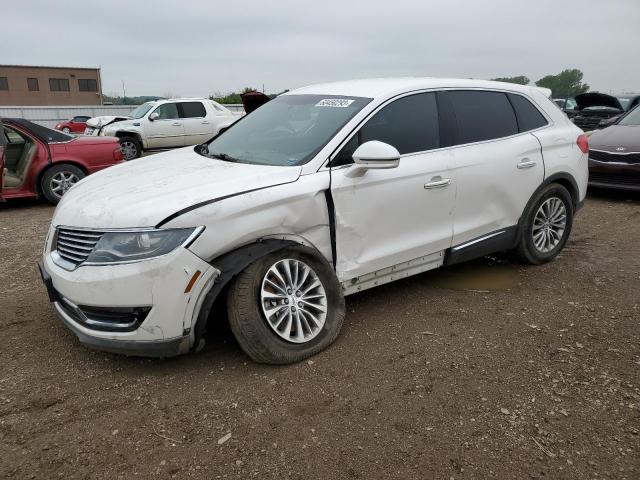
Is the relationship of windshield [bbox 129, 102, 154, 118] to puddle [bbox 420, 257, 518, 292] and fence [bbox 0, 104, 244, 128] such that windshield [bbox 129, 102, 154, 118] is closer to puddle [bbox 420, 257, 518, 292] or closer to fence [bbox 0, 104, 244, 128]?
fence [bbox 0, 104, 244, 128]

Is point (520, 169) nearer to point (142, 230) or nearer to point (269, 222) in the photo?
point (269, 222)

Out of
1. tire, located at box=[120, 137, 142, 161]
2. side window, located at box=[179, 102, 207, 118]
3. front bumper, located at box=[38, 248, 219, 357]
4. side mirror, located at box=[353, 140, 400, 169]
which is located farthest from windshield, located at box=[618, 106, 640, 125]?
tire, located at box=[120, 137, 142, 161]

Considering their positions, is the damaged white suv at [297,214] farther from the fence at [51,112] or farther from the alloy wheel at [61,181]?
the fence at [51,112]

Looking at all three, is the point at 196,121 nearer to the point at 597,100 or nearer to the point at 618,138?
the point at 618,138

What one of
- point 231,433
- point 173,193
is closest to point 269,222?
point 173,193

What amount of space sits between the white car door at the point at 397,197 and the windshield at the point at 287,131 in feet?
0.68

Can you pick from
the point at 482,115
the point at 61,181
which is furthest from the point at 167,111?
the point at 482,115

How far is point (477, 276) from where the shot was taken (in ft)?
15.3

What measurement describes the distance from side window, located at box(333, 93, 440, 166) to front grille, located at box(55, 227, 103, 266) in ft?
5.36

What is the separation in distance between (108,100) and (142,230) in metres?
71.6

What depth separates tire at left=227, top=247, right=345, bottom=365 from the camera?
9.69 feet

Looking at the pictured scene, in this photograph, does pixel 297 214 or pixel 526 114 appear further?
pixel 526 114

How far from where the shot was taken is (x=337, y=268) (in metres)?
3.39

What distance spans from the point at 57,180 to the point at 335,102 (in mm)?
5828
